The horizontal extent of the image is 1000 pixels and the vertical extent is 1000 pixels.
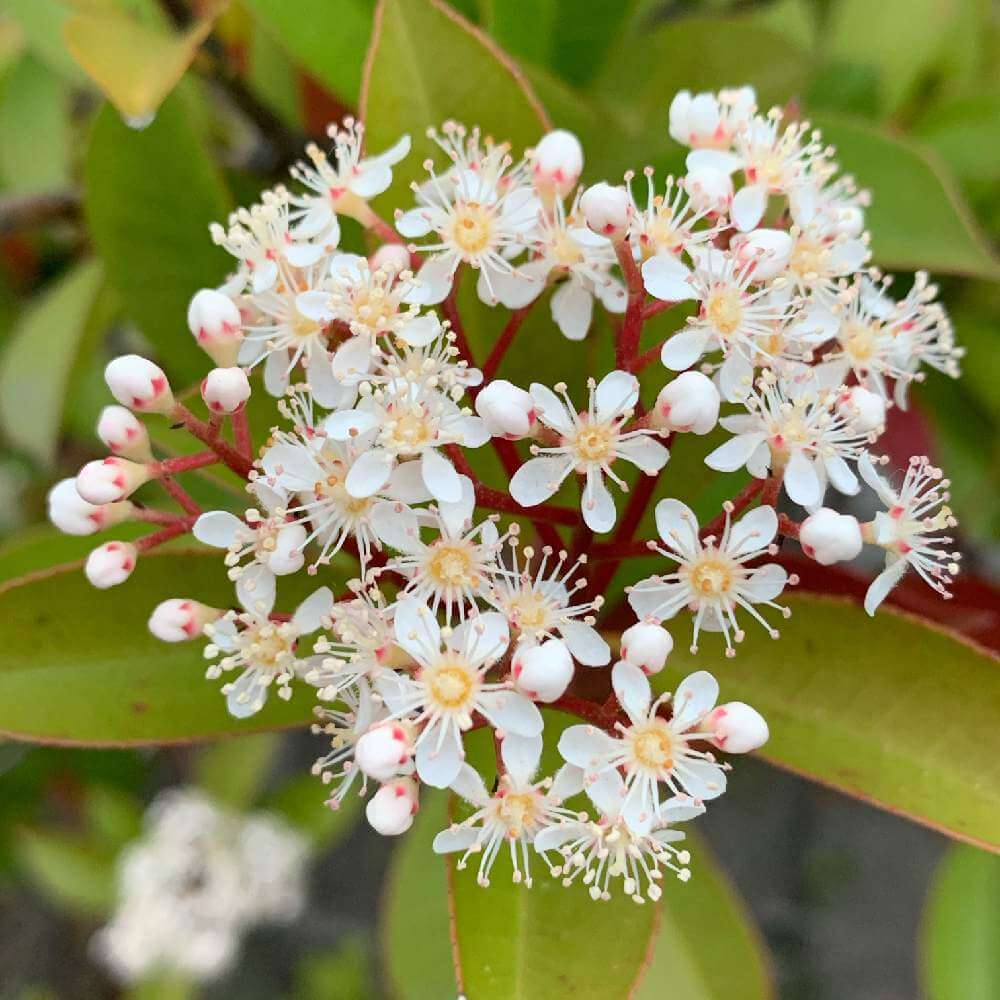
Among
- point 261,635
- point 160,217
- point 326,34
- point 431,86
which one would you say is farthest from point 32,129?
point 261,635

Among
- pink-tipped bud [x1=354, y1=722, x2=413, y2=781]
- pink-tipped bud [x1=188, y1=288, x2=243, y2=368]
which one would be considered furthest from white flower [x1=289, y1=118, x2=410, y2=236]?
pink-tipped bud [x1=354, y1=722, x2=413, y2=781]

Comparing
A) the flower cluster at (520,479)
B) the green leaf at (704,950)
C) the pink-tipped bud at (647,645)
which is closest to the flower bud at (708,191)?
the flower cluster at (520,479)

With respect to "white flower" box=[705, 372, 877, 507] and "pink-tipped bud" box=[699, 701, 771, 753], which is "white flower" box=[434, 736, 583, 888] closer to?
"pink-tipped bud" box=[699, 701, 771, 753]

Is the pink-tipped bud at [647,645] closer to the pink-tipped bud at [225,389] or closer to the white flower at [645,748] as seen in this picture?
the white flower at [645,748]

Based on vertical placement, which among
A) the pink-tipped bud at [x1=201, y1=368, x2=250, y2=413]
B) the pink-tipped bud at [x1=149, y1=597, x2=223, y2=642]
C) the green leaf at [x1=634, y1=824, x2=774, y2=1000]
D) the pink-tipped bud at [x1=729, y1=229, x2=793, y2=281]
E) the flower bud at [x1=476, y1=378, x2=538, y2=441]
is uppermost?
the pink-tipped bud at [x1=729, y1=229, x2=793, y2=281]

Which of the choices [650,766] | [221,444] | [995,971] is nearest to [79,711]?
[221,444]

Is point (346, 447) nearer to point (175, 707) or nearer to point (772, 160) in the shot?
point (175, 707)
